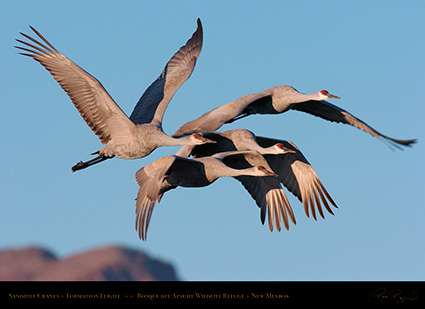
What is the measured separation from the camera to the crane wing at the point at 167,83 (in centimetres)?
1469

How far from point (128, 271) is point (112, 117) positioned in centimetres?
271

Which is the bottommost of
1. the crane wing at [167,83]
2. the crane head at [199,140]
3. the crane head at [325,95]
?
the crane head at [325,95]

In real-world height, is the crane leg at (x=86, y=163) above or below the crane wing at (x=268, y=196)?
above

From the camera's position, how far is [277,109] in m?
14.9

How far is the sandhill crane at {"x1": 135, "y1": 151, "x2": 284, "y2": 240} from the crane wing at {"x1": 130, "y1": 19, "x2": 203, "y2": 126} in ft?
4.48

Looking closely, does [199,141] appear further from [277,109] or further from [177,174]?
[277,109]

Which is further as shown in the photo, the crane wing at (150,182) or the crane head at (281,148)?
the crane head at (281,148)

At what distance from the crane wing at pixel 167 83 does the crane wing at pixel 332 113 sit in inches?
88.9

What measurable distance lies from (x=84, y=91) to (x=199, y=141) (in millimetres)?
2008

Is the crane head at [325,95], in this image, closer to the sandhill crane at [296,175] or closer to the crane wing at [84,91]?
the sandhill crane at [296,175]
